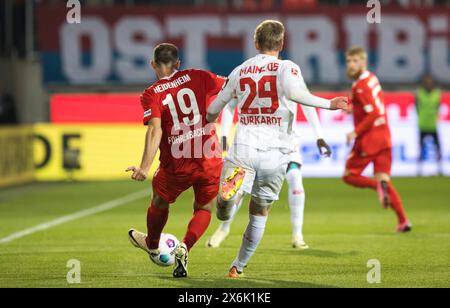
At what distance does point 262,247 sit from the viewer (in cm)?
1109

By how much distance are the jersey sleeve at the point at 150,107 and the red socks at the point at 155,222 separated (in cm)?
78

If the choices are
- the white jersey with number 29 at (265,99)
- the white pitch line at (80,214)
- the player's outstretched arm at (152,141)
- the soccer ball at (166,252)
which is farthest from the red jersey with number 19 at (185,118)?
the white pitch line at (80,214)

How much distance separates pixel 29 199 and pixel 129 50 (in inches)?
306

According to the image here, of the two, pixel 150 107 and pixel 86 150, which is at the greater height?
pixel 150 107

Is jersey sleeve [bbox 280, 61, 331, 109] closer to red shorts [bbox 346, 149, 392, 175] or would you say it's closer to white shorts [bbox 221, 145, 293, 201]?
white shorts [bbox 221, 145, 293, 201]

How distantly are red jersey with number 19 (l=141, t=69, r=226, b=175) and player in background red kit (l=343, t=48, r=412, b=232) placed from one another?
386cm

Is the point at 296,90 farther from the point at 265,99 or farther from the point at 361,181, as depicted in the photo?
the point at 361,181

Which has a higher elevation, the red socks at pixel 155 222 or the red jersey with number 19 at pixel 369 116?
the red jersey with number 19 at pixel 369 116

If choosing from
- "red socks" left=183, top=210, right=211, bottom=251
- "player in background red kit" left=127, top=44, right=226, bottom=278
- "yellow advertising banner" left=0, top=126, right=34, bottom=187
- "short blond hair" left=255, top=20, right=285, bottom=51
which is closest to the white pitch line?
"yellow advertising banner" left=0, top=126, right=34, bottom=187

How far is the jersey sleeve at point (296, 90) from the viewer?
8242 millimetres

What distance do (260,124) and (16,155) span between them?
42.8 feet

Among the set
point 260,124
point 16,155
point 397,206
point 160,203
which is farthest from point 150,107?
point 16,155

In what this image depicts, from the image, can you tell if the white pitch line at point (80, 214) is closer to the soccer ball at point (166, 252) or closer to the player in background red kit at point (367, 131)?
the soccer ball at point (166, 252)

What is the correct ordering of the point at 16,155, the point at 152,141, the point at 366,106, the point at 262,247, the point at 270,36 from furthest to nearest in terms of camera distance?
the point at 16,155 → the point at 366,106 → the point at 262,247 → the point at 152,141 → the point at 270,36
